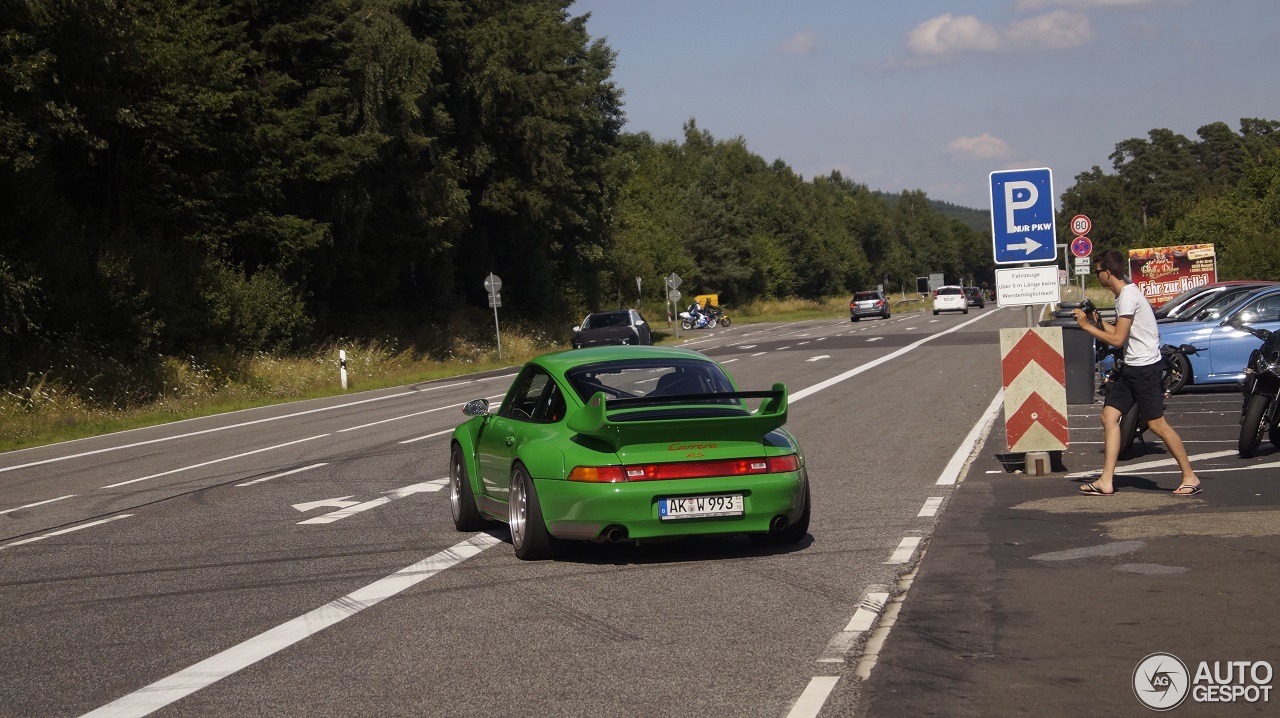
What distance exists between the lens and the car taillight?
7.95m

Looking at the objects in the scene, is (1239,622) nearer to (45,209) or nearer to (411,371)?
(45,209)

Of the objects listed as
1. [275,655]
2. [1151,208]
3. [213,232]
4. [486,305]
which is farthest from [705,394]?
[1151,208]

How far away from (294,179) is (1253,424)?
30.8m

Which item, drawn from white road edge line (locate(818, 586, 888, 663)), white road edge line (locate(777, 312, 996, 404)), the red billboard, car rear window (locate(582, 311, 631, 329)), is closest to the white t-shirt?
white road edge line (locate(818, 586, 888, 663))

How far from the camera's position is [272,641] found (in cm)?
663

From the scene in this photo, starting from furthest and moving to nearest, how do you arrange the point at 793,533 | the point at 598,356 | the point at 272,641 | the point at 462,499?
1. the point at 462,499
2. the point at 598,356
3. the point at 793,533
4. the point at 272,641

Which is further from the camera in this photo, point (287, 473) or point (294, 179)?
point (294, 179)

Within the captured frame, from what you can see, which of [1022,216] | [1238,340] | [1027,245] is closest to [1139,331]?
[1027,245]

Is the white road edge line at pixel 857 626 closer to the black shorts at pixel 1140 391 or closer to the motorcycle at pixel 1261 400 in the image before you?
the black shorts at pixel 1140 391

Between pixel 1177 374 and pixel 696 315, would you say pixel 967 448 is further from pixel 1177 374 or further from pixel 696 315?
pixel 696 315

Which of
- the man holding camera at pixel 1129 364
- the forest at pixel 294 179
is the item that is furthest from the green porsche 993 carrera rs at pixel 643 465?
the forest at pixel 294 179

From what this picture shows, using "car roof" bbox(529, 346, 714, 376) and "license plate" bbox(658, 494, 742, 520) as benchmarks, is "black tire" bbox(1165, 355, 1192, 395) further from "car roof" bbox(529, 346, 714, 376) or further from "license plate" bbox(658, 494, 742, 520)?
"license plate" bbox(658, 494, 742, 520)

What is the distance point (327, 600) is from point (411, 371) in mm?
34379

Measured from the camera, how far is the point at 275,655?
6.33 metres
